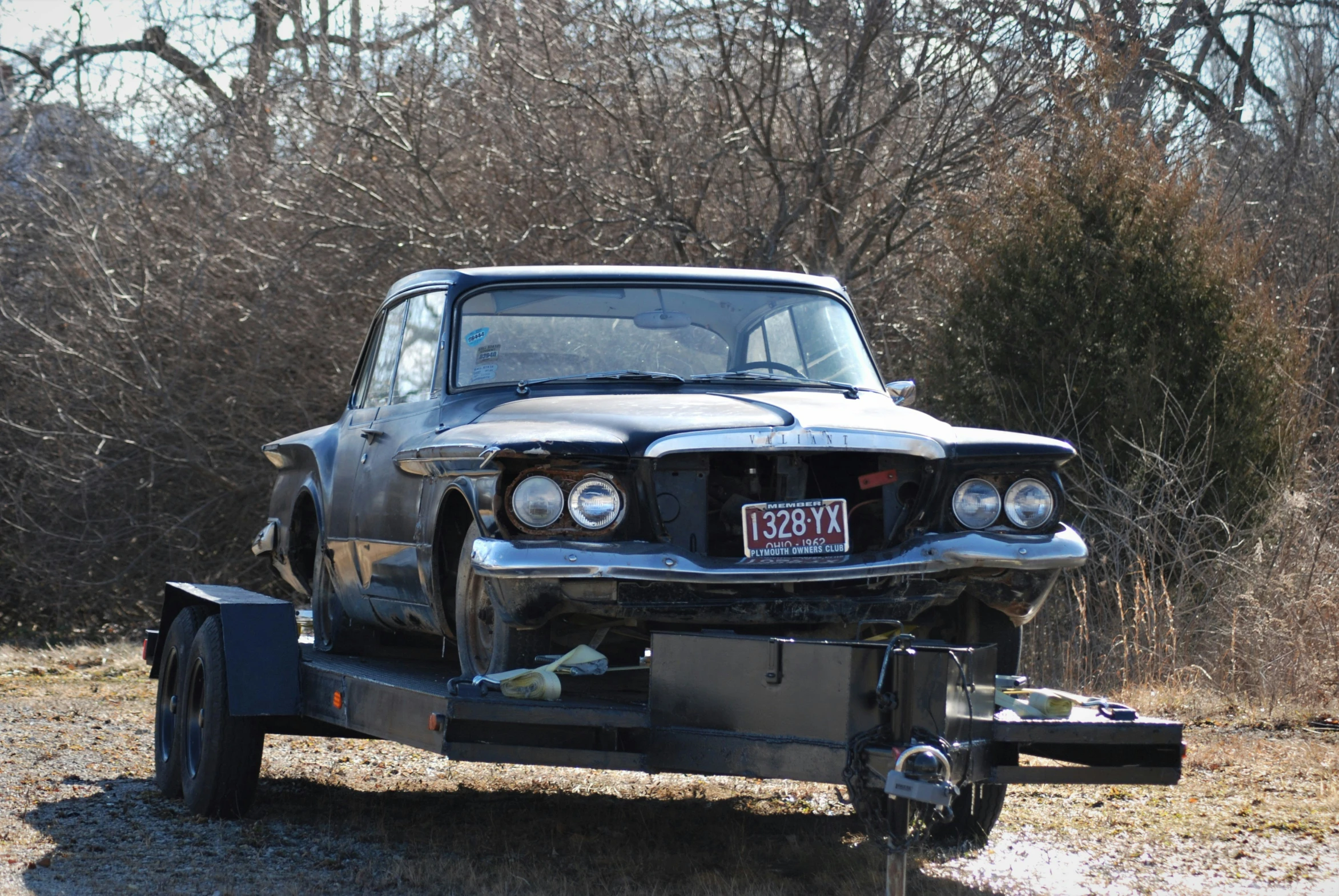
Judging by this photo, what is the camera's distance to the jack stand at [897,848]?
3.99 meters

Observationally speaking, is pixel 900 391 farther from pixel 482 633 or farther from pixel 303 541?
pixel 303 541

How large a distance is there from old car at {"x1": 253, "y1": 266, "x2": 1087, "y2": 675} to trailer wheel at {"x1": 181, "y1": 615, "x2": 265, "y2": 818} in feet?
1.98

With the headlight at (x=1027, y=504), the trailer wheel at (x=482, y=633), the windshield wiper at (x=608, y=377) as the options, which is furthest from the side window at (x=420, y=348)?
the headlight at (x=1027, y=504)

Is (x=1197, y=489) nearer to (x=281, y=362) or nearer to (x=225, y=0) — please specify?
(x=281, y=362)

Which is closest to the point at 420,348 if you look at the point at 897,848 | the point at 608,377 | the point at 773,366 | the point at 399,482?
the point at 399,482

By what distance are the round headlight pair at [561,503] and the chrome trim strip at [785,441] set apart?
0.58 ft

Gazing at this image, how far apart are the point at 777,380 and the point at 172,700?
2.93m

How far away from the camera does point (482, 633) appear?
15.9ft

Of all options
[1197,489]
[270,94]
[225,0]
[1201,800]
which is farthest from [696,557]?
[225,0]

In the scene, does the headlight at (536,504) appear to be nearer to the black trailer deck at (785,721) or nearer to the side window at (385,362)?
the black trailer deck at (785,721)

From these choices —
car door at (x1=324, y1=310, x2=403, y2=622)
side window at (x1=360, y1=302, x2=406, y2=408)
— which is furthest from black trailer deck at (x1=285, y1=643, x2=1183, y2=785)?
side window at (x1=360, y1=302, x2=406, y2=408)

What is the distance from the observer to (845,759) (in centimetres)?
399

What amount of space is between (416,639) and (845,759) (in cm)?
274

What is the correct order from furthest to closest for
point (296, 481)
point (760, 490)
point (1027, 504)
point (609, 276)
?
point (296, 481)
point (609, 276)
point (1027, 504)
point (760, 490)
